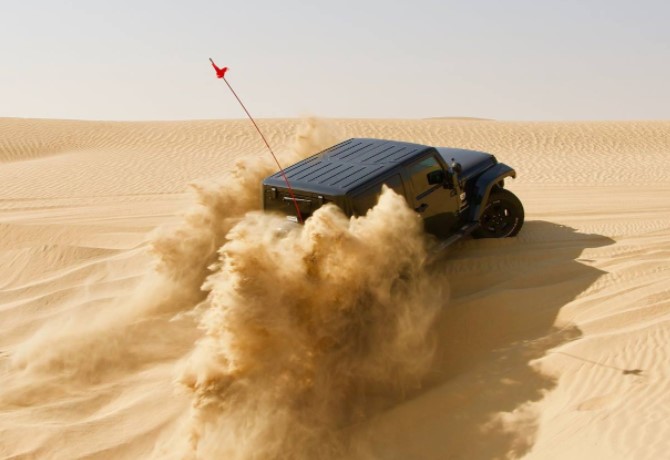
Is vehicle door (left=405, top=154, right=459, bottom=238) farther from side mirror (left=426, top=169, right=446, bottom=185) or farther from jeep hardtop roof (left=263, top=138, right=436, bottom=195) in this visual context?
jeep hardtop roof (left=263, top=138, right=436, bottom=195)

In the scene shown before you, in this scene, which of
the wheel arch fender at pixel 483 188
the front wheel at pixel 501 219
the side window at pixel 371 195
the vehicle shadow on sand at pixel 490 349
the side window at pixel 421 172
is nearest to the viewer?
the vehicle shadow on sand at pixel 490 349

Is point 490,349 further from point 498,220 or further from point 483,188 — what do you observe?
point 498,220

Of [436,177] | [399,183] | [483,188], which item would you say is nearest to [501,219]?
[483,188]

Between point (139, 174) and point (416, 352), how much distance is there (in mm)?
14601

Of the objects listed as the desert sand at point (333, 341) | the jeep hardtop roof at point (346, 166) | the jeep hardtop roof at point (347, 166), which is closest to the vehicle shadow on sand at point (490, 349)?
the desert sand at point (333, 341)

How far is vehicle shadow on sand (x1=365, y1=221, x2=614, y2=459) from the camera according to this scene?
5.02 metres

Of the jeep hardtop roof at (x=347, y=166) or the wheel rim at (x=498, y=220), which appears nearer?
the jeep hardtop roof at (x=347, y=166)

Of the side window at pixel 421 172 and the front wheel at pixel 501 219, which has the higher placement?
the side window at pixel 421 172

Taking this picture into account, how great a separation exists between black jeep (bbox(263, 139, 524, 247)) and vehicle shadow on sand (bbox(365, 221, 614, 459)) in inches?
23.6

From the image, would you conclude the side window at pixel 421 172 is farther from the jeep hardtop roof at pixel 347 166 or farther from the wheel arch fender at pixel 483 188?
the wheel arch fender at pixel 483 188

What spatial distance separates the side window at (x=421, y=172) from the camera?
696cm

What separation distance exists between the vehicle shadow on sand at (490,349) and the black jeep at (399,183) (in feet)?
1.96

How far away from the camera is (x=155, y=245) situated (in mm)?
7887

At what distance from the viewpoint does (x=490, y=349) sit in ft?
20.1
